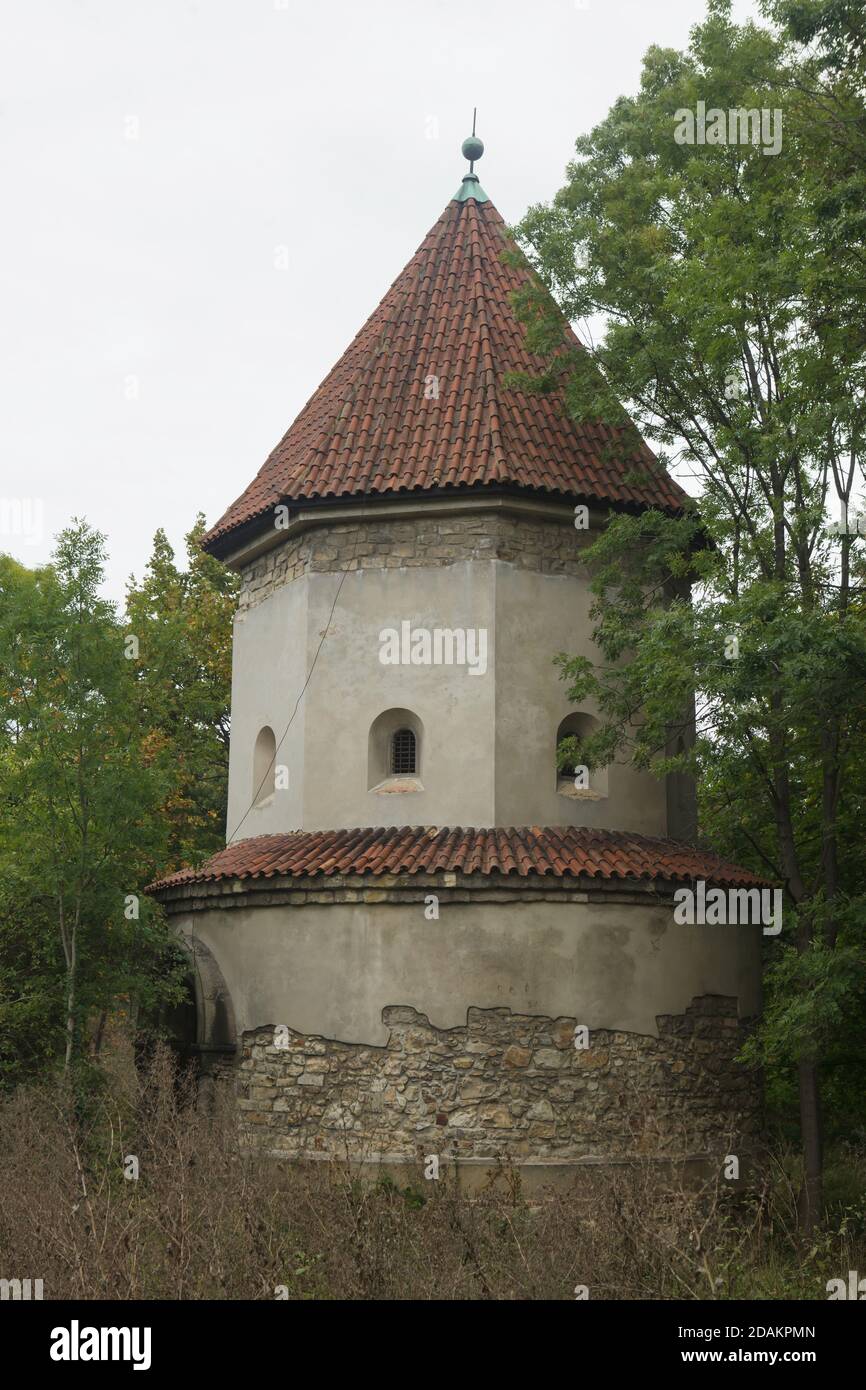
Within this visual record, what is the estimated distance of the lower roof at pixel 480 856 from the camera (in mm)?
15047

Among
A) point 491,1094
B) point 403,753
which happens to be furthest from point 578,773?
point 491,1094

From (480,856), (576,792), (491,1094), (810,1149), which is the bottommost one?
(810,1149)

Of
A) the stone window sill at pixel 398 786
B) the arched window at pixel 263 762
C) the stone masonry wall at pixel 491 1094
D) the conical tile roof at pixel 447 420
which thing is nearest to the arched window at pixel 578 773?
the stone window sill at pixel 398 786

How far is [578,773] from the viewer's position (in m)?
16.7

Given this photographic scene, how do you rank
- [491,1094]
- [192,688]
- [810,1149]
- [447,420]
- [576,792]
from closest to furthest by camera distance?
1. [491,1094]
2. [810,1149]
3. [576,792]
4. [447,420]
5. [192,688]

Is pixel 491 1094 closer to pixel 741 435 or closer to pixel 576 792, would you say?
pixel 576 792

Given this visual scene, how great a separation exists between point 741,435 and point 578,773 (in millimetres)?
4279

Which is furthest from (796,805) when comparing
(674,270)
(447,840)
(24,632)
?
(24,632)

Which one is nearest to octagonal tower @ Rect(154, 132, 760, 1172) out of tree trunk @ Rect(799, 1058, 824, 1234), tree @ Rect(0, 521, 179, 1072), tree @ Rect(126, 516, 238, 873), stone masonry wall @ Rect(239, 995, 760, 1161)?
stone masonry wall @ Rect(239, 995, 760, 1161)

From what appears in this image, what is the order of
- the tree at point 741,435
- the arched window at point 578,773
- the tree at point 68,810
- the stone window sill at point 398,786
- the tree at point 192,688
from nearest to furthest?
the tree at point 741,435, the tree at point 68,810, the stone window sill at point 398,786, the arched window at point 578,773, the tree at point 192,688

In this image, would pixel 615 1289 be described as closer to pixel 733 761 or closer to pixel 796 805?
pixel 733 761

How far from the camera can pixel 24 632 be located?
Answer: 15.8 meters

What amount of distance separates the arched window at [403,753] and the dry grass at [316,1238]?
16.2ft

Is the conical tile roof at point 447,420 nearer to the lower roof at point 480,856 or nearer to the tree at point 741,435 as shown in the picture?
the tree at point 741,435
